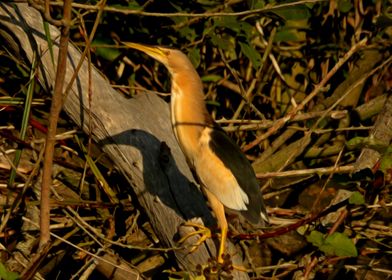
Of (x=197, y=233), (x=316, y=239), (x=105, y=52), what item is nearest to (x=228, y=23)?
(x=105, y=52)

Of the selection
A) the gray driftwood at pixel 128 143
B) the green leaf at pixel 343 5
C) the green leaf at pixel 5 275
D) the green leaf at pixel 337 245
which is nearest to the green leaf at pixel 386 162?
the green leaf at pixel 337 245

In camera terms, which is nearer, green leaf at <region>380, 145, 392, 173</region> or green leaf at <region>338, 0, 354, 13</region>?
green leaf at <region>380, 145, 392, 173</region>

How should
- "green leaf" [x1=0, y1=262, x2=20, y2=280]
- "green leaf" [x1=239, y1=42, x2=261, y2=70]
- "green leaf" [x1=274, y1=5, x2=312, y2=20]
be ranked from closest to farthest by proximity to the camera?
"green leaf" [x1=0, y1=262, x2=20, y2=280]
"green leaf" [x1=274, y1=5, x2=312, y2=20]
"green leaf" [x1=239, y1=42, x2=261, y2=70]

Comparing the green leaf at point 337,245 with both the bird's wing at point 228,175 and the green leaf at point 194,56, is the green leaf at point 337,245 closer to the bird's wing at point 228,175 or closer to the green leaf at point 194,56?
the bird's wing at point 228,175

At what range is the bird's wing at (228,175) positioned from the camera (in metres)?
2.92

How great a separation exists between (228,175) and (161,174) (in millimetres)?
230

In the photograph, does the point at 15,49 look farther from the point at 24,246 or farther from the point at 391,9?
the point at 391,9

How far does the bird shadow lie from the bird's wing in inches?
3.7

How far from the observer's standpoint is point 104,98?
9.78ft

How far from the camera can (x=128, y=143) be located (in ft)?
9.63

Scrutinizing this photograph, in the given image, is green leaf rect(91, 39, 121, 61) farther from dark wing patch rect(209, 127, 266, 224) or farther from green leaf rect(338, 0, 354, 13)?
green leaf rect(338, 0, 354, 13)

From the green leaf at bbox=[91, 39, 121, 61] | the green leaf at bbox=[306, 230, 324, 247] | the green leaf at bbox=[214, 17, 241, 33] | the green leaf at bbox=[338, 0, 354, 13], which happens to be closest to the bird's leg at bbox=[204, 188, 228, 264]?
the green leaf at bbox=[306, 230, 324, 247]

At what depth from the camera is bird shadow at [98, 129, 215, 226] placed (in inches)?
115

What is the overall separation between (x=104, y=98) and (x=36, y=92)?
2.71ft
